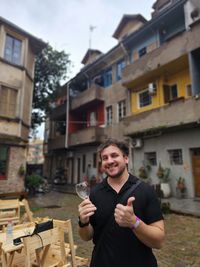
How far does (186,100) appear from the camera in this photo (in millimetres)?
11562

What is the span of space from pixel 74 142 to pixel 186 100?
11.5 meters

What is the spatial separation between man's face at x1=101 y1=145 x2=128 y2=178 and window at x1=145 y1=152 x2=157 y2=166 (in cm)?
1308

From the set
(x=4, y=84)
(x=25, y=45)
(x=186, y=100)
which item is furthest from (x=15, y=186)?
(x=186, y=100)

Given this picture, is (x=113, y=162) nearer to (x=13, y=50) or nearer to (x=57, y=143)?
(x=13, y=50)

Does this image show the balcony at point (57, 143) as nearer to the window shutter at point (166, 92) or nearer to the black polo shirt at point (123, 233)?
the window shutter at point (166, 92)

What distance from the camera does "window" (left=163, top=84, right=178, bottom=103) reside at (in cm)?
1447

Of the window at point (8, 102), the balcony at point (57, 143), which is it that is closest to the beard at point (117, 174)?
the window at point (8, 102)

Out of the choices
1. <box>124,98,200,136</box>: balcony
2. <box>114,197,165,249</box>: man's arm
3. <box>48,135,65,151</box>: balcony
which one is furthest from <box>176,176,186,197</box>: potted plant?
<box>48,135,65,151</box>: balcony

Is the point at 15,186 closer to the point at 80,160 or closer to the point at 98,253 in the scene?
the point at 80,160

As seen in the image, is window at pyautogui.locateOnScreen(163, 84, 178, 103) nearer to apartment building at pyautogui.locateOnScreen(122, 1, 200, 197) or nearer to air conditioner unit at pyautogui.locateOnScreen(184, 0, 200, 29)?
apartment building at pyautogui.locateOnScreen(122, 1, 200, 197)

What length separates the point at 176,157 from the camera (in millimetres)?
13531

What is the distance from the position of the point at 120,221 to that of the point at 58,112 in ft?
76.5

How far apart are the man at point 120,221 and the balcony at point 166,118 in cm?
1002

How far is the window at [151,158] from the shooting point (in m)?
14.8
